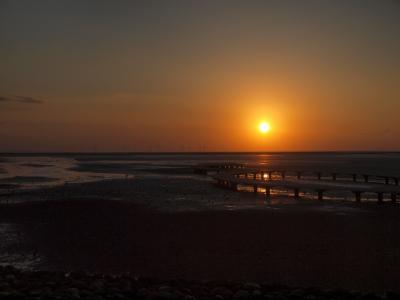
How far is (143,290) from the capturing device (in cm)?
940

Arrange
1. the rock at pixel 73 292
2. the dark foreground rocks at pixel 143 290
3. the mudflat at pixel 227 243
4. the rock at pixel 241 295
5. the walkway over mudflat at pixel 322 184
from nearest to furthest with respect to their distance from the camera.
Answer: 1. the rock at pixel 73 292
2. the dark foreground rocks at pixel 143 290
3. the rock at pixel 241 295
4. the mudflat at pixel 227 243
5. the walkway over mudflat at pixel 322 184

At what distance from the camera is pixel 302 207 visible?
82.5 ft

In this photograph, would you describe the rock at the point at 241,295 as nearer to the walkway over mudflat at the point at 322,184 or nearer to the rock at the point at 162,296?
the rock at the point at 162,296

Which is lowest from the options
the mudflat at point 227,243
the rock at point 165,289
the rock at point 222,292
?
the mudflat at point 227,243

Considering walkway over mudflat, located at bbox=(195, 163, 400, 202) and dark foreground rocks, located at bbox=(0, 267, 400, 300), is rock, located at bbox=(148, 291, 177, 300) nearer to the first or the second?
dark foreground rocks, located at bbox=(0, 267, 400, 300)

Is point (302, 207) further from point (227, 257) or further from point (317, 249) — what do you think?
point (227, 257)

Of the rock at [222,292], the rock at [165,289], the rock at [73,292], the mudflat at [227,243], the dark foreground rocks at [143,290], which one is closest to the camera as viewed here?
the rock at [73,292]

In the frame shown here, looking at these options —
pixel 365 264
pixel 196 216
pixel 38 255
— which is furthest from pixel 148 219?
pixel 365 264

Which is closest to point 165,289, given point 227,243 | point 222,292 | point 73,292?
point 222,292

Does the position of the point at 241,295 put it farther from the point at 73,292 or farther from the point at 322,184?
the point at 322,184

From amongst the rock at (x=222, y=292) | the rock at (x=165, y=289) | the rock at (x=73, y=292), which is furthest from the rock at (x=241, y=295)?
the rock at (x=73, y=292)

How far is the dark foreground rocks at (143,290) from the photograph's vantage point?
9024mm

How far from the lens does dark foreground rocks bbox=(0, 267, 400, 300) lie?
9.02 meters

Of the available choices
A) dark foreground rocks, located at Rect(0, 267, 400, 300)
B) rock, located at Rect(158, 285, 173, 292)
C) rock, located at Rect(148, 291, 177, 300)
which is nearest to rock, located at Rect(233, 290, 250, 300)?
dark foreground rocks, located at Rect(0, 267, 400, 300)
